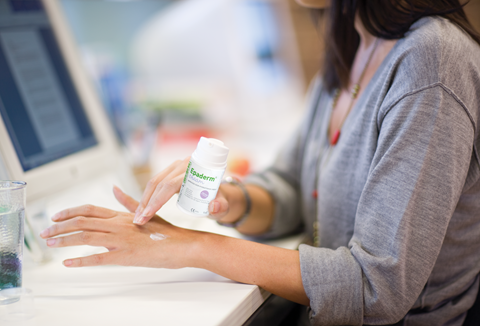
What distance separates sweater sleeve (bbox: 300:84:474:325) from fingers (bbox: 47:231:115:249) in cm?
32

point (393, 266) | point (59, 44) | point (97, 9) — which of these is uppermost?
point (97, 9)

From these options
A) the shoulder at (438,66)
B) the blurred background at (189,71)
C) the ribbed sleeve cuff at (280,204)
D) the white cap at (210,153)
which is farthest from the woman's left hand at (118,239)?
the blurred background at (189,71)

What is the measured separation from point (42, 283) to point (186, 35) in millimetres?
1424

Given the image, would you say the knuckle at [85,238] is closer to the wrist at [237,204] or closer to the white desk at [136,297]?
the white desk at [136,297]

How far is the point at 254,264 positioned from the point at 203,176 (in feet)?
0.59

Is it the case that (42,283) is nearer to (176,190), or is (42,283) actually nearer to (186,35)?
(176,190)

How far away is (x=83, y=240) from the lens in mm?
631

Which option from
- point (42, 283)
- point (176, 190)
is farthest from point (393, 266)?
point (42, 283)

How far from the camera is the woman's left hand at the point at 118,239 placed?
25.0 inches

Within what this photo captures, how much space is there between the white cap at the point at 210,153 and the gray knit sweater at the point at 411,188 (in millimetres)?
217

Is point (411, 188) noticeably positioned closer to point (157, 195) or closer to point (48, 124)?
point (157, 195)

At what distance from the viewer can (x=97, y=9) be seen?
6.75 ft

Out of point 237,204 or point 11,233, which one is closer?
point 11,233

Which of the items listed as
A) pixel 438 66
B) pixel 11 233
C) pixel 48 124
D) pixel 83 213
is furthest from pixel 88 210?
pixel 438 66
